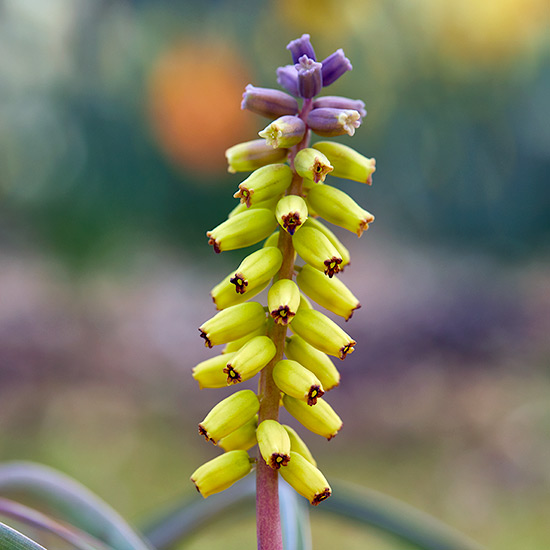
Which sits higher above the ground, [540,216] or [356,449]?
[540,216]

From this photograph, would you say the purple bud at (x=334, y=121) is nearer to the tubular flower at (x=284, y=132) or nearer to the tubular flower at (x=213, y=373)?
the tubular flower at (x=284, y=132)

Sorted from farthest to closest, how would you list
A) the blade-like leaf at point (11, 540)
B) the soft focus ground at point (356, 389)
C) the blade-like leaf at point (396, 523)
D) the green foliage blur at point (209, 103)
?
1. the green foliage blur at point (209, 103)
2. the soft focus ground at point (356, 389)
3. the blade-like leaf at point (396, 523)
4. the blade-like leaf at point (11, 540)

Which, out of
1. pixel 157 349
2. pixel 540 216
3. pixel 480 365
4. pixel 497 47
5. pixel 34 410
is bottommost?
pixel 34 410

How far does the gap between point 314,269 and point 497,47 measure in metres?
5.96

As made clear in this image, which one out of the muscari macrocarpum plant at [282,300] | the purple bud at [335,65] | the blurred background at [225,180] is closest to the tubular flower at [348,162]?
the muscari macrocarpum plant at [282,300]

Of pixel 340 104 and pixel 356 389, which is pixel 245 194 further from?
pixel 356 389

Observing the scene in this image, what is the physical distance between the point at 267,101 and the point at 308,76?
0.06 metres

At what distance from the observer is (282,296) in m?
0.68

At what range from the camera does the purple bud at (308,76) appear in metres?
0.75

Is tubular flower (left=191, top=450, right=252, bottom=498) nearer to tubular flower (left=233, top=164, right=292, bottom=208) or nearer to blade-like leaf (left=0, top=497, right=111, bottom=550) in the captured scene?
blade-like leaf (left=0, top=497, right=111, bottom=550)

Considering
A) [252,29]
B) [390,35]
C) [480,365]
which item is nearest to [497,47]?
[390,35]

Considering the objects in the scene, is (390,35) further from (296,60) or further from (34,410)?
(296,60)

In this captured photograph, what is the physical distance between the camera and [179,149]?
5980 millimetres

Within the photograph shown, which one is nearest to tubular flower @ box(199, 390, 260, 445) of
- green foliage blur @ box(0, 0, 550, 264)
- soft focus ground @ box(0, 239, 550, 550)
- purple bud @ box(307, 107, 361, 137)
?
purple bud @ box(307, 107, 361, 137)
